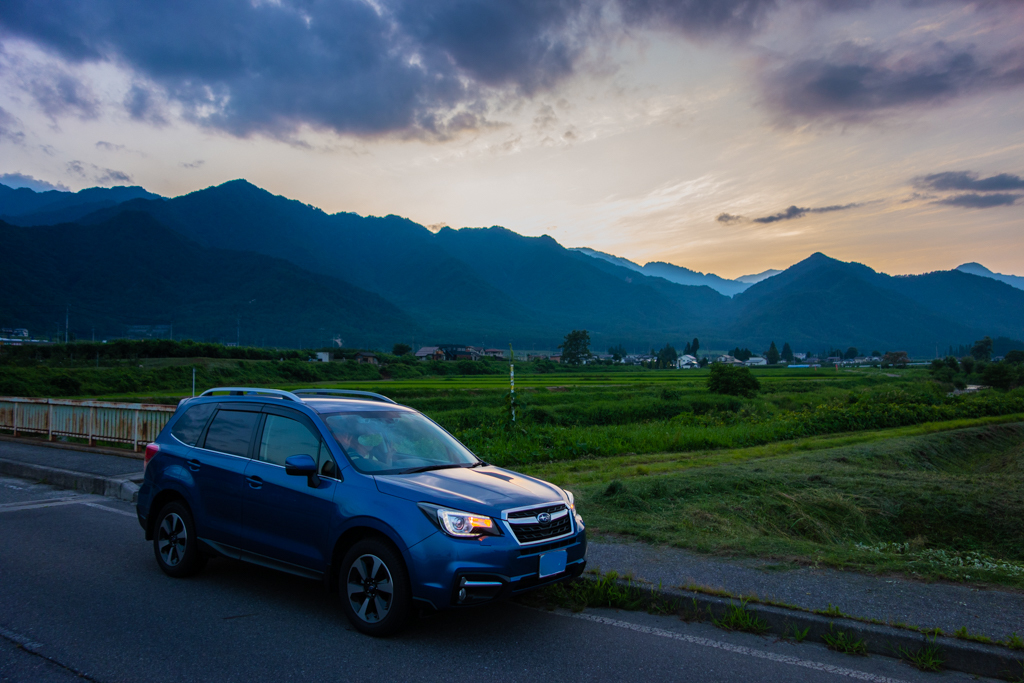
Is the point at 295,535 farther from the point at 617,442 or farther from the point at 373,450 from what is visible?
the point at 617,442

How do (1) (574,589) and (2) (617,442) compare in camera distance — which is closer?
(1) (574,589)

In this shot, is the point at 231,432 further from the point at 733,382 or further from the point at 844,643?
the point at 733,382

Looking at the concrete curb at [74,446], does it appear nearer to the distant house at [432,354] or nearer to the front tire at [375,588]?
the front tire at [375,588]

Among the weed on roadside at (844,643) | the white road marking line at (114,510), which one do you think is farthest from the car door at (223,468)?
the weed on roadside at (844,643)

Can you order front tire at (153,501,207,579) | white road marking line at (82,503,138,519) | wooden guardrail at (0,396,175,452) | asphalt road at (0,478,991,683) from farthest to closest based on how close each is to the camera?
wooden guardrail at (0,396,175,452)
white road marking line at (82,503,138,519)
front tire at (153,501,207,579)
asphalt road at (0,478,991,683)

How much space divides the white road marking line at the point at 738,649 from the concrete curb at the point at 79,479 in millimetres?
8324

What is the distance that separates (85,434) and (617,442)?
14.3 metres

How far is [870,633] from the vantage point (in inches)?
175

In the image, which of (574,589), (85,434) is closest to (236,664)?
(574,589)

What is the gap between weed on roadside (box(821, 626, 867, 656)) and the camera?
438 centimetres

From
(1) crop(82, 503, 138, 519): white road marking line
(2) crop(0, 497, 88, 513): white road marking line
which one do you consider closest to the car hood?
(1) crop(82, 503, 138, 519): white road marking line

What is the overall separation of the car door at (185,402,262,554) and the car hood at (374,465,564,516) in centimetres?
170

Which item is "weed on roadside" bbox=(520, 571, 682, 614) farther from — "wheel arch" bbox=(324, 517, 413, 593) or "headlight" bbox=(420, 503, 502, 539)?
"wheel arch" bbox=(324, 517, 413, 593)

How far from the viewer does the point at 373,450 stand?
5.32m
